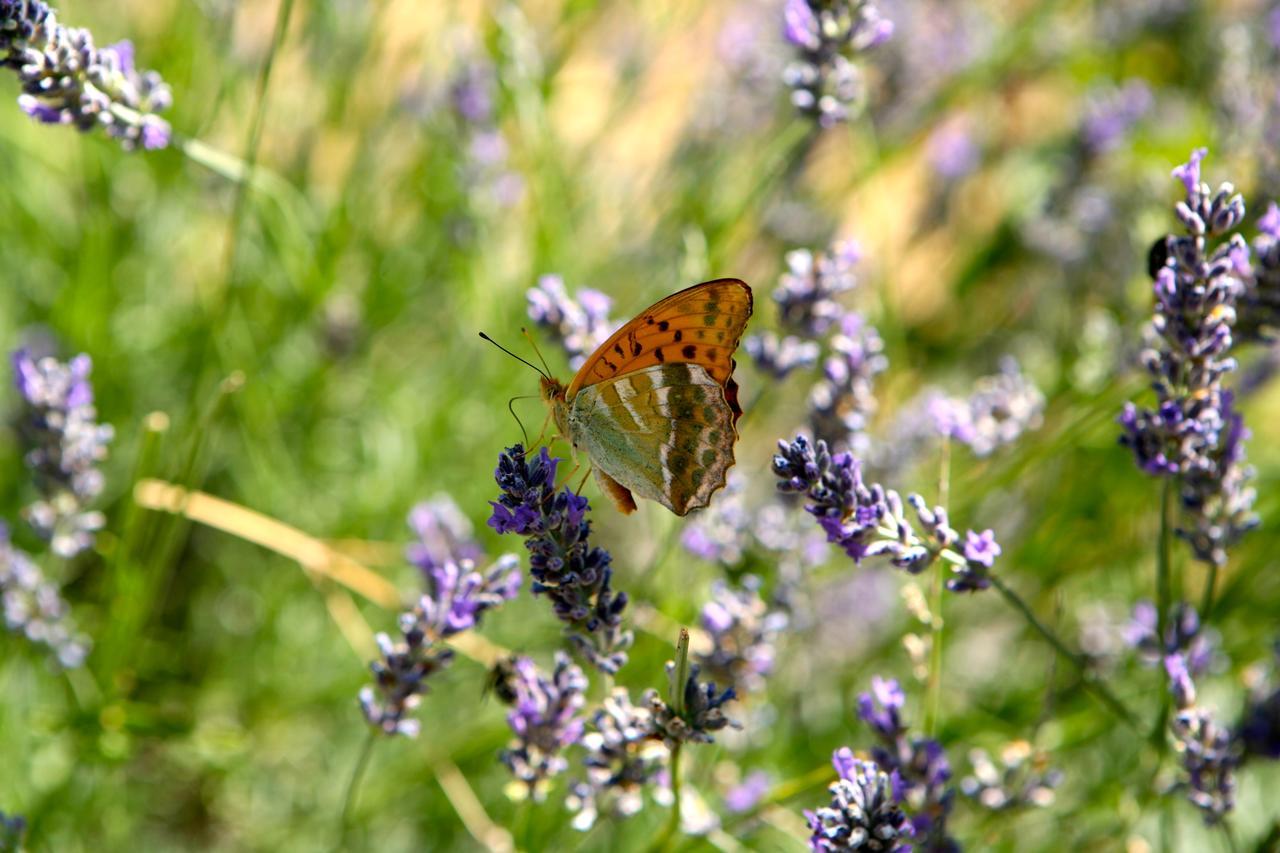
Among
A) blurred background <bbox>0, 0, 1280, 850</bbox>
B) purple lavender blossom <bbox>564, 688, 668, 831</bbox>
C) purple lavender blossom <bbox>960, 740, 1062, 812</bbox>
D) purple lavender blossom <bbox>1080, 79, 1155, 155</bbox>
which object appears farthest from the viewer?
purple lavender blossom <bbox>1080, 79, 1155, 155</bbox>

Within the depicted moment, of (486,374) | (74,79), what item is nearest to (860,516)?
(74,79)

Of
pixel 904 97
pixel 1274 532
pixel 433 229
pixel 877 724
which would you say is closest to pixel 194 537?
pixel 433 229

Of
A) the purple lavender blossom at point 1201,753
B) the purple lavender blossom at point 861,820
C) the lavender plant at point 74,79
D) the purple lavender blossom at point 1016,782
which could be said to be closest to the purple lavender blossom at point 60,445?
the lavender plant at point 74,79

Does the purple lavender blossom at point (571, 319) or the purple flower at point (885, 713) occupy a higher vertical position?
the purple lavender blossom at point (571, 319)

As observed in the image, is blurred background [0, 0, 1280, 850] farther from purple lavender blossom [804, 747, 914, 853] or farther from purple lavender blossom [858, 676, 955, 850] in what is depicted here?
purple lavender blossom [804, 747, 914, 853]

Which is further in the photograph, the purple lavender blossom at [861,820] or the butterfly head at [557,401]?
the butterfly head at [557,401]

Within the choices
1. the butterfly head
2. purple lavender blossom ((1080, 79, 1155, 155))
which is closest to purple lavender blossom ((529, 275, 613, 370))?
the butterfly head

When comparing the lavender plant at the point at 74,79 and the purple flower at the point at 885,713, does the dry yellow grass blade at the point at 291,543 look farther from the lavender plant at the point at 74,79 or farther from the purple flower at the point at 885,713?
the purple flower at the point at 885,713
